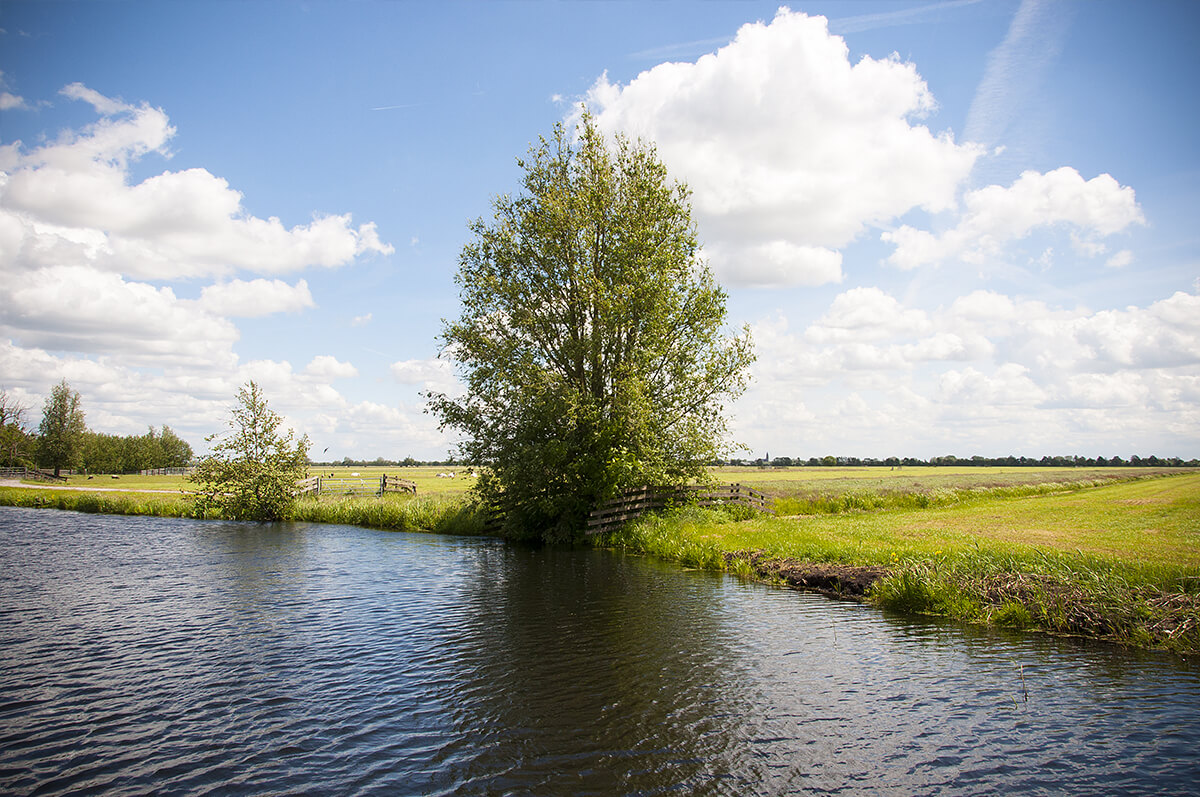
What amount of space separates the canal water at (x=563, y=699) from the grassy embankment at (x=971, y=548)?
1.08m

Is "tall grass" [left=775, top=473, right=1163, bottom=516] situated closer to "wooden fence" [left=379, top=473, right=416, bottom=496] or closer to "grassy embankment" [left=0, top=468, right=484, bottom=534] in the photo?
"grassy embankment" [left=0, top=468, right=484, bottom=534]

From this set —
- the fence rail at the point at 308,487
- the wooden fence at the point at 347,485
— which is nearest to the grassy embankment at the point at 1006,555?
the fence rail at the point at 308,487

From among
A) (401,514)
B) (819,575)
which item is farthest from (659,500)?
(401,514)

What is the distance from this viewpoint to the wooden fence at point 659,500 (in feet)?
96.9

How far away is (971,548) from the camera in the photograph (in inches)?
704

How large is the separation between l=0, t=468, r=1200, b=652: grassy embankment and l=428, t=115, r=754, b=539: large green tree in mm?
3669

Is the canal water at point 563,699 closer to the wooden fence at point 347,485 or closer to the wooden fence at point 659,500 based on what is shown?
the wooden fence at point 659,500

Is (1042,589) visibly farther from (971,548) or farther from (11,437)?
(11,437)

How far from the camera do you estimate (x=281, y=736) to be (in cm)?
864

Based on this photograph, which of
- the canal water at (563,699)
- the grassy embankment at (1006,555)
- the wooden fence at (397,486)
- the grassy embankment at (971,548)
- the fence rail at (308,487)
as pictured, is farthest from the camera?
the wooden fence at (397,486)

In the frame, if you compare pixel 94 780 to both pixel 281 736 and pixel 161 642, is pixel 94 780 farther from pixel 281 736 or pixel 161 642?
pixel 161 642

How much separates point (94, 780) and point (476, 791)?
15.3 feet

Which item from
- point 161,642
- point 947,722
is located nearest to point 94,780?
point 161,642

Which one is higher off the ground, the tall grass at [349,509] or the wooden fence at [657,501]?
the wooden fence at [657,501]
